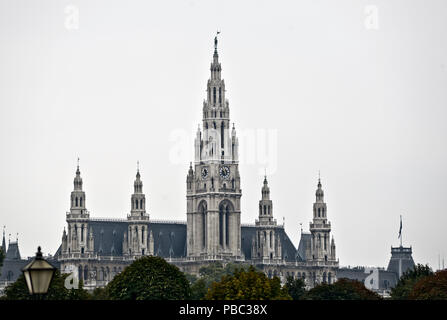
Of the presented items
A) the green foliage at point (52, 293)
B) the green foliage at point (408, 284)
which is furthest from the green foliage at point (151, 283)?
the green foliage at point (408, 284)

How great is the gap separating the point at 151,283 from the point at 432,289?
21.7 m

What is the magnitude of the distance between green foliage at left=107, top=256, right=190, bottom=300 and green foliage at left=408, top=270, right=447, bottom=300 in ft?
58.5

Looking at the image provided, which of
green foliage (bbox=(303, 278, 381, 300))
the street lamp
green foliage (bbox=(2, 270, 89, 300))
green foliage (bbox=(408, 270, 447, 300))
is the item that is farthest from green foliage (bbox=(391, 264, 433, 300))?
the street lamp

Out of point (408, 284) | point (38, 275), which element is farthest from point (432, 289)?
point (38, 275)

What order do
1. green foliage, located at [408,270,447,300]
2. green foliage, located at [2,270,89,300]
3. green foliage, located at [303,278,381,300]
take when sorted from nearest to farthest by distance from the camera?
green foliage, located at [408,270,447,300] < green foliage, located at [2,270,89,300] < green foliage, located at [303,278,381,300]

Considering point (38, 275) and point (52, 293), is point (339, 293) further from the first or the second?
point (38, 275)

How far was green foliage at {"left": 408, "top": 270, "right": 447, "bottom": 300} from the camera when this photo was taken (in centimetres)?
12588

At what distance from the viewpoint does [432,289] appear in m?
128

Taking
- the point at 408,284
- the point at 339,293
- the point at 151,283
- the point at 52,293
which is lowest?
the point at 52,293

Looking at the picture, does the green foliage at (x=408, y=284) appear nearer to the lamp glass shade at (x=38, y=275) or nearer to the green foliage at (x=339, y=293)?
the green foliage at (x=339, y=293)

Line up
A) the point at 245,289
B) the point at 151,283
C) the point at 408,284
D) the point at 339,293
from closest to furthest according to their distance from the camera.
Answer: the point at 245,289
the point at 151,283
the point at 339,293
the point at 408,284

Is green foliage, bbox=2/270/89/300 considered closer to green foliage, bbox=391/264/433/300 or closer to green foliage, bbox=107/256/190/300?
green foliage, bbox=107/256/190/300
